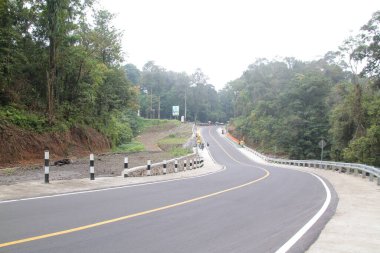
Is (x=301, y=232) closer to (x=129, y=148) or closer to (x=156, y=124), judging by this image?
(x=129, y=148)

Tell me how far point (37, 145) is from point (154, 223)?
22.8 m

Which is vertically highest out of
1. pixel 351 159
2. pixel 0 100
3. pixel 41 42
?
pixel 41 42

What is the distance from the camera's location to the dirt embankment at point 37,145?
25.7 meters

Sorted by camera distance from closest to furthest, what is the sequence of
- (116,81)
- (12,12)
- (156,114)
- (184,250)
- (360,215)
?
(184,250) < (360,215) < (12,12) < (116,81) < (156,114)

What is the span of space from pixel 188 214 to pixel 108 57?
46360mm

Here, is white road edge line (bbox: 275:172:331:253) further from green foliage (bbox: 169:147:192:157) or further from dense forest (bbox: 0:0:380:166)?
green foliage (bbox: 169:147:192:157)

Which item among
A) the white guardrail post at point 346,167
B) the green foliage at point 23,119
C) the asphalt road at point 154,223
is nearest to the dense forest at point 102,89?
the green foliage at point 23,119

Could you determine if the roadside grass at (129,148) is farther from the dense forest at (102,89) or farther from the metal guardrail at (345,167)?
the metal guardrail at (345,167)

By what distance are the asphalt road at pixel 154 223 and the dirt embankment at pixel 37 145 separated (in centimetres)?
1556

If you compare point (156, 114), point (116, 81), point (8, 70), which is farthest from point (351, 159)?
point (156, 114)

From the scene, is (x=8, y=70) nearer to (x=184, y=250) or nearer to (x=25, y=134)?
(x=25, y=134)

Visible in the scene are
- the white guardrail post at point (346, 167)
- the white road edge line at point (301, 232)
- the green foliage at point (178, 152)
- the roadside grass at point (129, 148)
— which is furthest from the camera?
the roadside grass at point (129, 148)

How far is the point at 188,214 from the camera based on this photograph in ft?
31.3

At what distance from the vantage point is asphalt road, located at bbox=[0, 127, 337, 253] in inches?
260
